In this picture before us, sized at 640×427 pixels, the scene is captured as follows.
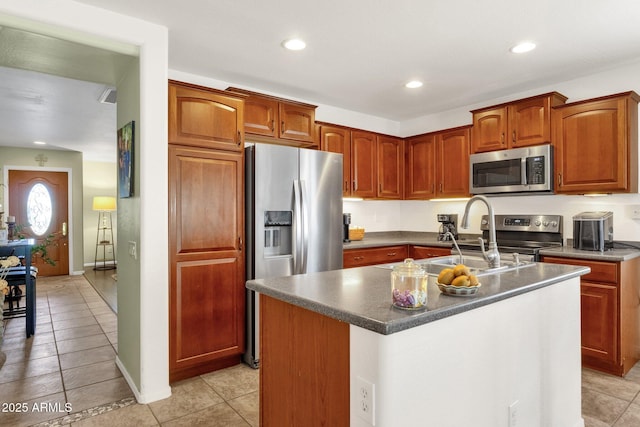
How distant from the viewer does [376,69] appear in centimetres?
324

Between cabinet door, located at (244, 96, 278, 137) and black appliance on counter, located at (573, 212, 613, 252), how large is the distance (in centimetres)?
270

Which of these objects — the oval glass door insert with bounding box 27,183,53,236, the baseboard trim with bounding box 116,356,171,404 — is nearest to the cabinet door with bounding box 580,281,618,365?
the baseboard trim with bounding box 116,356,171,404

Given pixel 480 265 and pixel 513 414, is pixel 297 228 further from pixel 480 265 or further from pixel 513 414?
pixel 513 414

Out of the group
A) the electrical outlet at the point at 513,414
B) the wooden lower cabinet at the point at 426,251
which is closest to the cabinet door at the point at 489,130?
the wooden lower cabinet at the point at 426,251

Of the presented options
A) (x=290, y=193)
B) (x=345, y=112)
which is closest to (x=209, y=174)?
(x=290, y=193)

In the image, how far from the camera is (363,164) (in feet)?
14.1

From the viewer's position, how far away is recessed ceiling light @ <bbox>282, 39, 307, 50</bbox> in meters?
2.71

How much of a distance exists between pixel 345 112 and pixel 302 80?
1.10 metres

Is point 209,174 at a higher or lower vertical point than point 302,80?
lower

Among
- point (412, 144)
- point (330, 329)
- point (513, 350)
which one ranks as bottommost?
point (513, 350)

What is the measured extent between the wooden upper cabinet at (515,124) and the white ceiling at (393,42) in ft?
0.71

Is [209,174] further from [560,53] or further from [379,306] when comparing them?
[560,53]

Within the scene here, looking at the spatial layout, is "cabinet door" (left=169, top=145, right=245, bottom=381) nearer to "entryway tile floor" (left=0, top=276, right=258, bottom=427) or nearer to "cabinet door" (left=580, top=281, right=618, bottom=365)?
"entryway tile floor" (left=0, top=276, right=258, bottom=427)

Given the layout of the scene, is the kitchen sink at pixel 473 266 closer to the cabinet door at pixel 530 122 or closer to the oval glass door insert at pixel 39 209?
the cabinet door at pixel 530 122
